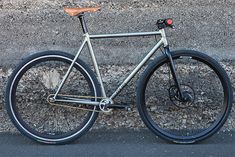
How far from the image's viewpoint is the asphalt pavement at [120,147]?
16.6ft

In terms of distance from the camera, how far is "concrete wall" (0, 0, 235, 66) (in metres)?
5.76

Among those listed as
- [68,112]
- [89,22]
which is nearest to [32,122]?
[68,112]

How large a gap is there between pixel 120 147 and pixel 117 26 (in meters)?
1.44

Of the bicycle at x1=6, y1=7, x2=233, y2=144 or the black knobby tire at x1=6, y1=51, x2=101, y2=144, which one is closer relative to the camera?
the bicycle at x1=6, y1=7, x2=233, y2=144

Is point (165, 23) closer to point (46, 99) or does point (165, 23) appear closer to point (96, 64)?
point (96, 64)

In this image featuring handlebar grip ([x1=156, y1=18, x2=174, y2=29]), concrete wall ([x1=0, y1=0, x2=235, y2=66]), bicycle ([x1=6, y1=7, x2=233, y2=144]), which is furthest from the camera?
concrete wall ([x1=0, y1=0, x2=235, y2=66])

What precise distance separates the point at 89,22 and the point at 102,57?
443 millimetres

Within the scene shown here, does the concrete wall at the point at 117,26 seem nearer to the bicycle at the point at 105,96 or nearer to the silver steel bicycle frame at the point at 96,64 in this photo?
the bicycle at the point at 105,96

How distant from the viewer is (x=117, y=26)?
579 cm

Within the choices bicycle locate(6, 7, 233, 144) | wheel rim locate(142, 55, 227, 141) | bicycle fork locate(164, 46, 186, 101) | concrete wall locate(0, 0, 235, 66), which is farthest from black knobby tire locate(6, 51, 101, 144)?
bicycle fork locate(164, 46, 186, 101)

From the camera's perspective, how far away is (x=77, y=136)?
5.30m

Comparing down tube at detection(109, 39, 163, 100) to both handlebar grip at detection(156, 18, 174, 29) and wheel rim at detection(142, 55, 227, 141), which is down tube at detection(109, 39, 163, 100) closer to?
handlebar grip at detection(156, 18, 174, 29)

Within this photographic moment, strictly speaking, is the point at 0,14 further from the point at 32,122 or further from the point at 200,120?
the point at 200,120

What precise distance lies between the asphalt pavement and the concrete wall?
2.94 ft
